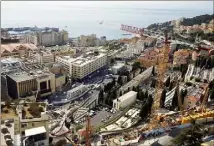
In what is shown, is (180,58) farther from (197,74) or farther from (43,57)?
(43,57)

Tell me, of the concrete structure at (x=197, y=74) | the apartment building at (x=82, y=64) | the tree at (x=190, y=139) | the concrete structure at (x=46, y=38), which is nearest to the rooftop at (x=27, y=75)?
the apartment building at (x=82, y=64)

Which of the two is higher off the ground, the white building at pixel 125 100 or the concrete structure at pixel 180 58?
the concrete structure at pixel 180 58

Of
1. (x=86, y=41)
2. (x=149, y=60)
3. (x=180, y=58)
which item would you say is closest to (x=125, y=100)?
(x=149, y=60)

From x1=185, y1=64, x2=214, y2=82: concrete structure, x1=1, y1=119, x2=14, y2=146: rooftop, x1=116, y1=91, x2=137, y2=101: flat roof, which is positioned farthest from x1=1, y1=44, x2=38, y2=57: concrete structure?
x1=1, y1=119, x2=14, y2=146: rooftop

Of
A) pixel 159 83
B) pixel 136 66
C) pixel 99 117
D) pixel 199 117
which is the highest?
pixel 159 83

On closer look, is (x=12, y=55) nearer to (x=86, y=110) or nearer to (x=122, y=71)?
(x=122, y=71)

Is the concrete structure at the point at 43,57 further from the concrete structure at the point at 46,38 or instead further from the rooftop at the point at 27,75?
the concrete structure at the point at 46,38
